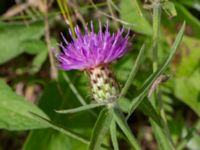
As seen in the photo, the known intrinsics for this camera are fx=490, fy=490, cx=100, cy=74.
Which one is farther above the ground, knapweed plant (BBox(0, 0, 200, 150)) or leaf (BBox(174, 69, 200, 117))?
knapweed plant (BBox(0, 0, 200, 150))

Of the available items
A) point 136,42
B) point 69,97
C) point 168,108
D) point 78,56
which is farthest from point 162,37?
point 78,56

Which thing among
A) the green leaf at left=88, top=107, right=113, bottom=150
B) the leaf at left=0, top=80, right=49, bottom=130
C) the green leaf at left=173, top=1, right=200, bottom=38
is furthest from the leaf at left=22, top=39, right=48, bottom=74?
the green leaf at left=88, top=107, right=113, bottom=150

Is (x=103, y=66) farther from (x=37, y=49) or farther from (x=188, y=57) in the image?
(x=188, y=57)

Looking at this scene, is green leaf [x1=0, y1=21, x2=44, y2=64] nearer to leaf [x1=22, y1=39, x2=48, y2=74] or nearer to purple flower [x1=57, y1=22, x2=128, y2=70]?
leaf [x1=22, y1=39, x2=48, y2=74]

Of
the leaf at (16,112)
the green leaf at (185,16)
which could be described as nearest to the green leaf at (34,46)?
the leaf at (16,112)

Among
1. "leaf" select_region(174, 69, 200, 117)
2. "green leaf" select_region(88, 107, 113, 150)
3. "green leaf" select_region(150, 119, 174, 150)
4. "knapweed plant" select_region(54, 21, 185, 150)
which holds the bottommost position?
"leaf" select_region(174, 69, 200, 117)

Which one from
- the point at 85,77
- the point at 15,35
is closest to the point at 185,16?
the point at 85,77
